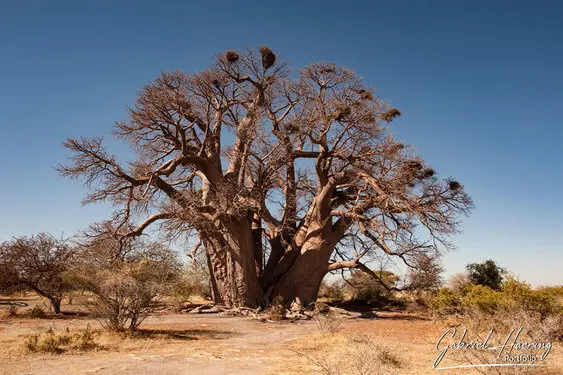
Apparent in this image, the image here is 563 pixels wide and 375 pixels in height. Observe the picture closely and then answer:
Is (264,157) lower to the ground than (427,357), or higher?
higher

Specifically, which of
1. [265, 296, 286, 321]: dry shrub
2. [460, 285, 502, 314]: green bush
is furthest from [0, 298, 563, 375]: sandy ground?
[265, 296, 286, 321]: dry shrub

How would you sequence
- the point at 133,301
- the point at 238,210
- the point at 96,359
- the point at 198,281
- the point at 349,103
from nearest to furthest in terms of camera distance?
1. the point at 96,359
2. the point at 133,301
3. the point at 238,210
4. the point at 349,103
5. the point at 198,281

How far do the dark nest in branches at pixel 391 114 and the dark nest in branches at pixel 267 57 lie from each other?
4341 mm

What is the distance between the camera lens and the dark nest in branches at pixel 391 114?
13.7 m

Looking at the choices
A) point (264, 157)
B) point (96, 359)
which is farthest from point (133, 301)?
point (264, 157)

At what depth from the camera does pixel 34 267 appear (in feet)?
44.8

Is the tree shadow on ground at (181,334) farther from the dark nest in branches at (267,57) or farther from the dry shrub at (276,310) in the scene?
the dark nest in branches at (267,57)

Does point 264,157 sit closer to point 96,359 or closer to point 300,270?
point 300,270

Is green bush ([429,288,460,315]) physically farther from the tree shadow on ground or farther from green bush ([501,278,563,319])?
the tree shadow on ground

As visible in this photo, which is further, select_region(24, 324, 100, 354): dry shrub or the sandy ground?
select_region(24, 324, 100, 354): dry shrub

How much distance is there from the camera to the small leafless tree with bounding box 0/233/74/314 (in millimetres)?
13430

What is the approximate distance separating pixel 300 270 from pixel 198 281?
911cm

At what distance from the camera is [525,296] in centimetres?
891

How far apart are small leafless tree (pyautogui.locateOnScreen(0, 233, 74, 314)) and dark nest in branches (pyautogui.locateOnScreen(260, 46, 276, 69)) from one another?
29.8 feet
